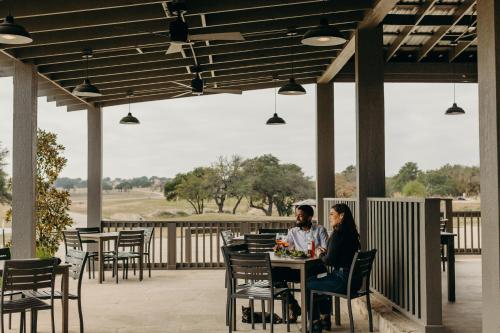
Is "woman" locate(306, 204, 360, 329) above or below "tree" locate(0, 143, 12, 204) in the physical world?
below

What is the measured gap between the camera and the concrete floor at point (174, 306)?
6.82 meters

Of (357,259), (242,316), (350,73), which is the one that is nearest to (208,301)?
(242,316)

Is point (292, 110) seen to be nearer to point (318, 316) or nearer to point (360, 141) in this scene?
point (360, 141)

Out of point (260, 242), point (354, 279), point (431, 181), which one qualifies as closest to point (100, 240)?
point (260, 242)

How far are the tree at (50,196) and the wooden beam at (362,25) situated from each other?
5.26m

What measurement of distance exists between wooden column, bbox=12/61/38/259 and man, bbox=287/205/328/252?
11.9ft

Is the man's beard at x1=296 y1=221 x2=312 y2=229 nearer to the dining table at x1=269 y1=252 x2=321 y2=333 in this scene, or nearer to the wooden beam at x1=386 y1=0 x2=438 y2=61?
the dining table at x1=269 y1=252 x2=321 y2=333

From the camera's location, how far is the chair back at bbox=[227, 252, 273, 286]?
6016 millimetres

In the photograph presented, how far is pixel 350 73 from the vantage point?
40.0ft

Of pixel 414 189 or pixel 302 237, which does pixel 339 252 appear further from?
pixel 414 189

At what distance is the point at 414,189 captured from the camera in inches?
1026

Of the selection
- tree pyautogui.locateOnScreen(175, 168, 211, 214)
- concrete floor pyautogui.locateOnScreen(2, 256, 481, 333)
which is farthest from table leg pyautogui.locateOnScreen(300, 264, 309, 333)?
tree pyautogui.locateOnScreen(175, 168, 211, 214)

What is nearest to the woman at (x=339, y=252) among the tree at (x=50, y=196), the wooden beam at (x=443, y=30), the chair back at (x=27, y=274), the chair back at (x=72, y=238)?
the chair back at (x=27, y=274)

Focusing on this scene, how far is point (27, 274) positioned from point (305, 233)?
3.12m
